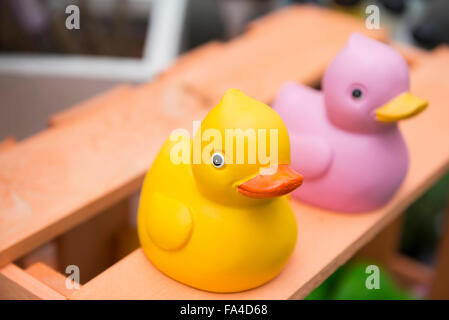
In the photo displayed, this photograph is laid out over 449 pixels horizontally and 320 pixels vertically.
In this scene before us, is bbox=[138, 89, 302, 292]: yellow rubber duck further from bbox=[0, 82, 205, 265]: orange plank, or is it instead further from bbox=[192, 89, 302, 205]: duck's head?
bbox=[0, 82, 205, 265]: orange plank

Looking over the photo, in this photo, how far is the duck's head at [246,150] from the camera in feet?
2.29

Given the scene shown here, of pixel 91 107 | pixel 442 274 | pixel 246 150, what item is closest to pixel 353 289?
pixel 442 274

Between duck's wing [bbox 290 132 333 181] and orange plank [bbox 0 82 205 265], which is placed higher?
duck's wing [bbox 290 132 333 181]

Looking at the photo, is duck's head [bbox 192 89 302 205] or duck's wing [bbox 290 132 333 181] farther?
duck's wing [bbox 290 132 333 181]

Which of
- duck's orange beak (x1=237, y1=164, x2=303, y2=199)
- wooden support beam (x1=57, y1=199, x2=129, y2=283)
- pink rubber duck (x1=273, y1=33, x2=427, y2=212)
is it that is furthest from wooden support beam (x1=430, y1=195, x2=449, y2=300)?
duck's orange beak (x1=237, y1=164, x2=303, y2=199)

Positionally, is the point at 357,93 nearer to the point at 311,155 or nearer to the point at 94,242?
the point at 311,155

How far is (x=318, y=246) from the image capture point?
0.86 m

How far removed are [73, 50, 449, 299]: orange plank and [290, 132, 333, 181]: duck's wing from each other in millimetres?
63

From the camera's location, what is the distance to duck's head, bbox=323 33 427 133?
2.76 ft

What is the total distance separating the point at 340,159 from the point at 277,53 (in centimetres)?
46

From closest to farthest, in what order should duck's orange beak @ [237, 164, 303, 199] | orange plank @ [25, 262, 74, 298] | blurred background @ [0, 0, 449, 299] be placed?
duck's orange beak @ [237, 164, 303, 199], orange plank @ [25, 262, 74, 298], blurred background @ [0, 0, 449, 299]
